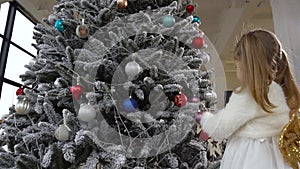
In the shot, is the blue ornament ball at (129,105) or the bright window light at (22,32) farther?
the bright window light at (22,32)

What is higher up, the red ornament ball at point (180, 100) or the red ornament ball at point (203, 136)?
the red ornament ball at point (180, 100)

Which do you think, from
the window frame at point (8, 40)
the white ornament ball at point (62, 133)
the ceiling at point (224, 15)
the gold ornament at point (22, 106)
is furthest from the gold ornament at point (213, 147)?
the window frame at point (8, 40)

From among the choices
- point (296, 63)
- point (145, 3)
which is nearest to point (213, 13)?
point (296, 63)

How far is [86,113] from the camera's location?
81 centimetres

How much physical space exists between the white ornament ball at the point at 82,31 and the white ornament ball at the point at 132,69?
0.63 feet

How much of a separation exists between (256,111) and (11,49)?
2.34 m

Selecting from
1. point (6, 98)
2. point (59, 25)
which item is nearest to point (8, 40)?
point (6, 98)

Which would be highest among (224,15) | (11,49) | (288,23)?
(224,15)

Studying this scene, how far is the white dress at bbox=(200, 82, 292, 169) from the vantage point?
837 mm

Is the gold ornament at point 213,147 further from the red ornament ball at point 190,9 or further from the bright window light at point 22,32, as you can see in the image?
the bright window light at point 22,32

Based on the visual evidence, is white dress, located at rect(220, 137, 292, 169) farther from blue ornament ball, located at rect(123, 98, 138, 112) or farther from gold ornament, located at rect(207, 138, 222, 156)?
blue ornament ball, located at rect(123, 98, 138, 112)

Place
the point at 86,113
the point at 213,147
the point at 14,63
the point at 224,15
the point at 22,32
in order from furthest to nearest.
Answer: the point at 224,15
the point at 22,32
the point at 14,63
the point at 213,147
the point at 86,113

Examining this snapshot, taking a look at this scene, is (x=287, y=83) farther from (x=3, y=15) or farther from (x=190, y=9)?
(x=3, y=15)

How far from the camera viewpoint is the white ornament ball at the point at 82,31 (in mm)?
949
